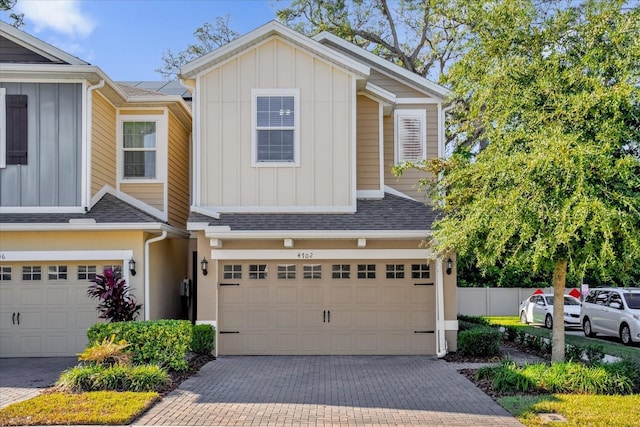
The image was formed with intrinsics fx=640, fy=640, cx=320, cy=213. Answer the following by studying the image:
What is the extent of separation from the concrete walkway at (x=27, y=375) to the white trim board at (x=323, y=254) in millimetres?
3975

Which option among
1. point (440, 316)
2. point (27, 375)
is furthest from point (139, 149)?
point (440, 316)

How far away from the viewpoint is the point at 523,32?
11.0 meters

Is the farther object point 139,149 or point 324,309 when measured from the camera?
point 139,149

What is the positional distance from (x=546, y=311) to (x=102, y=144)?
16.8m

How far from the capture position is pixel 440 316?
14.0m

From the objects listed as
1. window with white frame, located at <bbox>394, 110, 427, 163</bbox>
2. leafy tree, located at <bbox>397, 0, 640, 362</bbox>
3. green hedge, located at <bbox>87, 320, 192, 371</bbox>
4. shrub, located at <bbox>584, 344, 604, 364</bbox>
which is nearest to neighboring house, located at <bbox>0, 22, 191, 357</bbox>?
green hedge, located at <bbox>87, 320, 192, 371</bbox>

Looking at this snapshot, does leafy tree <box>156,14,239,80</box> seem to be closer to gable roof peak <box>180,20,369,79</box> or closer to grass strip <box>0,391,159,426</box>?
gable roof peak <box>180,20,369,79</box>

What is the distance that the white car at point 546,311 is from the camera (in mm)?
23527

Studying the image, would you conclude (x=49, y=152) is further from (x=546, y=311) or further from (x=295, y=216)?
(x=546, y=311)

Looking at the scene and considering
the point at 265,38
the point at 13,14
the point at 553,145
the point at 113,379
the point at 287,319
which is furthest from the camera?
the point at 13,14

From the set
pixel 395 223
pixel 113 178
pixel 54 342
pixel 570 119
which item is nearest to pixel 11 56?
pixel 113 178

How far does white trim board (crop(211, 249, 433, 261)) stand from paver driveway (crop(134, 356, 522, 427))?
7.46 ft

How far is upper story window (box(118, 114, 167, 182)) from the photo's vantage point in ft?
52.7

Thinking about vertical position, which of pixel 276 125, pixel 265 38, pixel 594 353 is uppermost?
pixel 265 38
